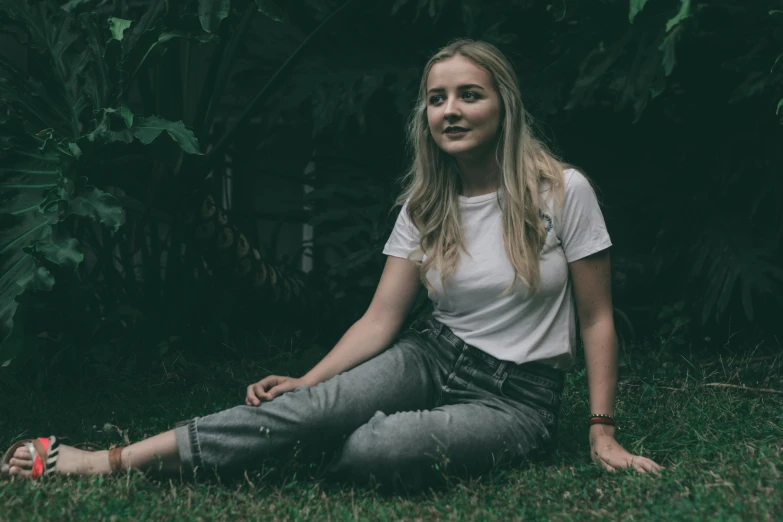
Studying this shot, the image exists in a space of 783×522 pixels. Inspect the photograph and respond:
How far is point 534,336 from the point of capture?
8.14 feet

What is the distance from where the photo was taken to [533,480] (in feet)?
7.55

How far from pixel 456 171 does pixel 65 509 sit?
4.44 feet

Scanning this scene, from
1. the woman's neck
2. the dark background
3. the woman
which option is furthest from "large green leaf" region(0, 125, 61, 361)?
the woman's neck

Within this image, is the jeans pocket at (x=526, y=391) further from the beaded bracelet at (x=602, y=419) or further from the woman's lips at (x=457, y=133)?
the woman's lips at (x=457, y=133)

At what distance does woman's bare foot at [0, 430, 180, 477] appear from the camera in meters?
2.30

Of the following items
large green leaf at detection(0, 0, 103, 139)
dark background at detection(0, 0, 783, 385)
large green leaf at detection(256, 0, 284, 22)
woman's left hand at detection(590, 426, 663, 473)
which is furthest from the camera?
dark background at detection(0, 0, 783, 385)

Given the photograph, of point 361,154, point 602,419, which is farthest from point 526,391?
point 361,154

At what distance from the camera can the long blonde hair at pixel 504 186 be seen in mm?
2482

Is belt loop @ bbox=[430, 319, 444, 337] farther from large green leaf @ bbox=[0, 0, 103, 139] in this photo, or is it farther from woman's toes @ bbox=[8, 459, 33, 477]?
large green leaf @ bbox=[0, 0, 103, 139]

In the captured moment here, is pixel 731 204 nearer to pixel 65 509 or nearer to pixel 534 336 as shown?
pixel 534 336

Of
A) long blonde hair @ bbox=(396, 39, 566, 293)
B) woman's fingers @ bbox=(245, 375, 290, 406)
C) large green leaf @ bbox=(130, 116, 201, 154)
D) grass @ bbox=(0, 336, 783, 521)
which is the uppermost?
large green leaf @ bbox=(130, 116, 201, 154)

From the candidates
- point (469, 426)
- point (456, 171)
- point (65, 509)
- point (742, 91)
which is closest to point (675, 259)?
point (742, 91)

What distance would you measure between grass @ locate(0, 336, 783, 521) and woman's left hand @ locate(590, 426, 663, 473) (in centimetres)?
4

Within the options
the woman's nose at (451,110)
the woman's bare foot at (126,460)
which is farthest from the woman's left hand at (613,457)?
the woman's bare foot at (126,460)
